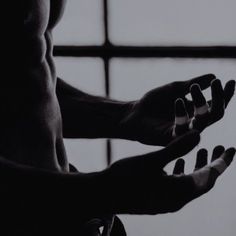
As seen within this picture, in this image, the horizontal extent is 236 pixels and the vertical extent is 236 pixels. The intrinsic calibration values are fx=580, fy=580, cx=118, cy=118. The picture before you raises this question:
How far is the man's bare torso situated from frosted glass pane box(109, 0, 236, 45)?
1.42 ft

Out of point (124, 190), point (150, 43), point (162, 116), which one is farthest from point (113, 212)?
point (150, 43)

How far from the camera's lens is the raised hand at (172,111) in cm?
81

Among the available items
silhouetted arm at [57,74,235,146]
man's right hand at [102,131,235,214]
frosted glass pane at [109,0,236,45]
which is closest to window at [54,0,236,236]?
frosted glass pane at [109,0,236,45]

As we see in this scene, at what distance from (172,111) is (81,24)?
534mm

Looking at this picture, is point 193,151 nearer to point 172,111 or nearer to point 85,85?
point 85,85

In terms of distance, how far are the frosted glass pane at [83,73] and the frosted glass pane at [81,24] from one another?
46 mm

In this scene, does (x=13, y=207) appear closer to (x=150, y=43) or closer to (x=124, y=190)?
(x=124, y=190)

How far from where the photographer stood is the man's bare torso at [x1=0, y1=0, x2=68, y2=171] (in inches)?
33.7

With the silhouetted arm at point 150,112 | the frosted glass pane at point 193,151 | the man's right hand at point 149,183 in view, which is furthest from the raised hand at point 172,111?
the frosted glass pane at point 193,151

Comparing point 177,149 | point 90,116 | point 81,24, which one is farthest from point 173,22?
point 177,149

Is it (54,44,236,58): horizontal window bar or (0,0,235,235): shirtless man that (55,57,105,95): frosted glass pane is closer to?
(54,44,236,58): horizontal window bar

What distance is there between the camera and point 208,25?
1.32 m

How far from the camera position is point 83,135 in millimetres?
1028

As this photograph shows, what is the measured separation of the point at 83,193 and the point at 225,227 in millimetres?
815
